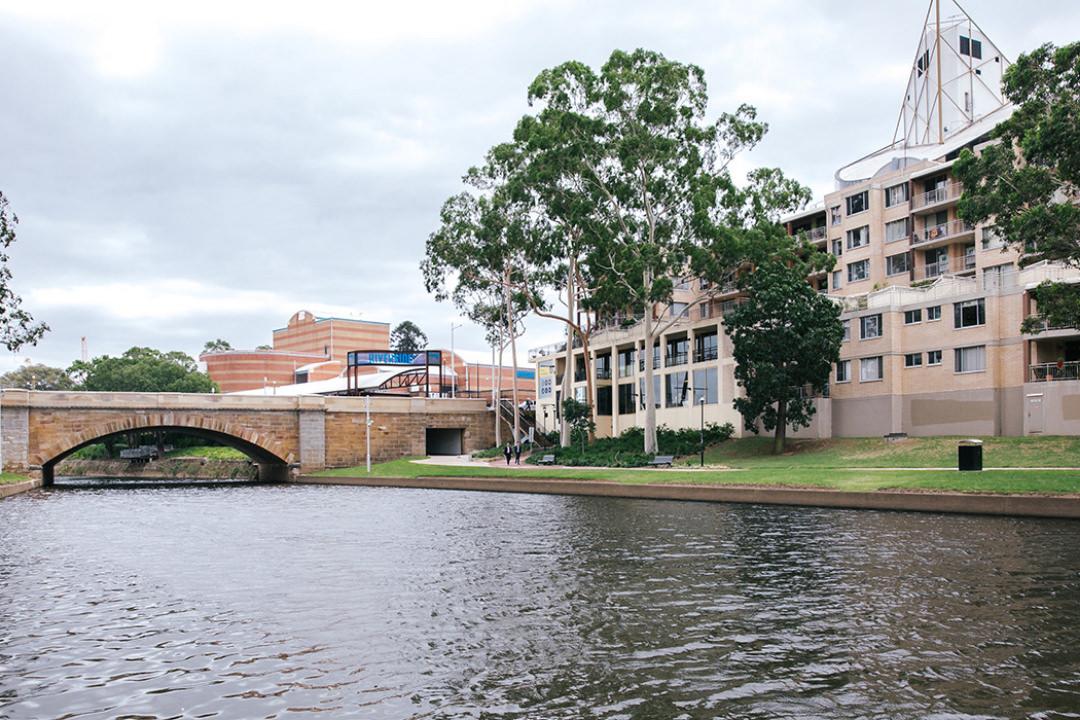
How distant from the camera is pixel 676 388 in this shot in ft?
231

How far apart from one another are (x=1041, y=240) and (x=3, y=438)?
60.3 metres

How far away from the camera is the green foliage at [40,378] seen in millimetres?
136750

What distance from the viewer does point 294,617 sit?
1478cm

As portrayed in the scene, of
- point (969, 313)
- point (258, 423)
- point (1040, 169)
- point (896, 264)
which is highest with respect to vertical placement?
point (896, 264)

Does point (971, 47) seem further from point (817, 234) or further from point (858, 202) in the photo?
point (817, 234)

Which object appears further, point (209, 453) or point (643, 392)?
point (209, 453)

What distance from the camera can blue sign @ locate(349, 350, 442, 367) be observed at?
80.1 m

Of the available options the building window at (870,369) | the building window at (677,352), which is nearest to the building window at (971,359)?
the building window at (870,369)

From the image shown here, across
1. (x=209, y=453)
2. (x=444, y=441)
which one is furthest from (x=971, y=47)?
(x=209, y=453)

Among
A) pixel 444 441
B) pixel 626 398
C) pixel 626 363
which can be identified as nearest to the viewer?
pixel 626 398

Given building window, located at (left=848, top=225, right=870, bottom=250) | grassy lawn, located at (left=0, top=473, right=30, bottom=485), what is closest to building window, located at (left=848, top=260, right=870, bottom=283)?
building window, located at (left=848, top=225, right=870, bottom=250)

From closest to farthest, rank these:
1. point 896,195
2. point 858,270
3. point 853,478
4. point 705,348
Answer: point 853,478, point 896,195, point 705,348, point 858,270

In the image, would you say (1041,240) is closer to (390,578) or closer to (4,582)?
(390,578)

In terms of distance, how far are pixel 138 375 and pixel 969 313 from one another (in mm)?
104739
